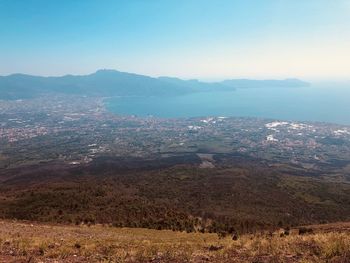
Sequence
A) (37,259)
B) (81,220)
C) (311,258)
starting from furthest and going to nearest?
(81,220)
(37,259)
(311,258)

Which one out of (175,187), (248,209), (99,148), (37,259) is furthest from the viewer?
(99,148)

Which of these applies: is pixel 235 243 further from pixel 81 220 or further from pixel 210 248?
pixel 81 220

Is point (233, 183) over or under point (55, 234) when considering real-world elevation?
under

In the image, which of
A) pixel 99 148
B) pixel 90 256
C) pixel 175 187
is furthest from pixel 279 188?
pixel 99 148

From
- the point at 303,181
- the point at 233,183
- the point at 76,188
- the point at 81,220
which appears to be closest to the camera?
the point at 81,220

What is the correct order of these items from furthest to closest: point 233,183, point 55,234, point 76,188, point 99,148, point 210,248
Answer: point 99,148 → point 233,183 → point 76,188 → point 55,234 → point 210,248

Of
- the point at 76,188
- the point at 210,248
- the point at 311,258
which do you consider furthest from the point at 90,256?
the point at 76,188

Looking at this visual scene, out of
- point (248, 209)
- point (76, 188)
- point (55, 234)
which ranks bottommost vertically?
point (248, 209)

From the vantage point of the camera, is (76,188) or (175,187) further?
(175,187)

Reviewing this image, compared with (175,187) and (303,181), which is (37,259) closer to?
(175,187)
